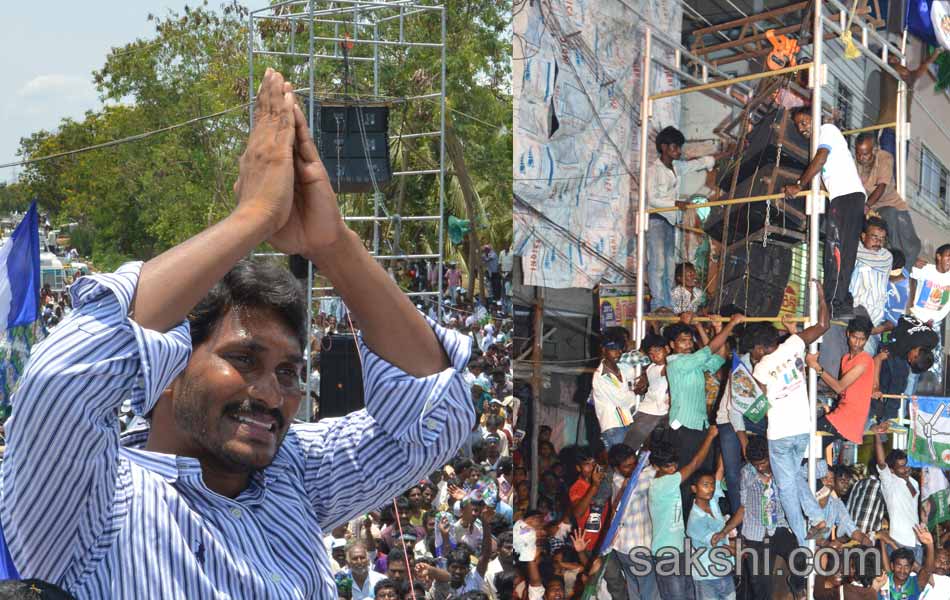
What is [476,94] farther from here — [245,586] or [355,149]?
[245,586]

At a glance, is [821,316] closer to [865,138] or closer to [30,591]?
[865,138]

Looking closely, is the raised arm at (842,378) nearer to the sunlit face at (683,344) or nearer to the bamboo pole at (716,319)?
the bamboo pole at (716,319)

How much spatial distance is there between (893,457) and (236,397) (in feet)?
9.09

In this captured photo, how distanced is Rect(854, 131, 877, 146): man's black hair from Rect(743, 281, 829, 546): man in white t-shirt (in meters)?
0.63

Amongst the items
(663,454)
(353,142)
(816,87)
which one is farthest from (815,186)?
(353,142)

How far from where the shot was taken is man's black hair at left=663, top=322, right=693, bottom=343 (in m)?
3.80

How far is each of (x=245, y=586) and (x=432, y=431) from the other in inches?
13.2

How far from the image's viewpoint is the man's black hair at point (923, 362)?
→ 3.47 metres

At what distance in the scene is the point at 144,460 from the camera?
4.42 feet

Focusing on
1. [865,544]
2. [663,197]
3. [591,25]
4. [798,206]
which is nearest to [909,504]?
[865,544]

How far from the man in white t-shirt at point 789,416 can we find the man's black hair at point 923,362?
340 mm

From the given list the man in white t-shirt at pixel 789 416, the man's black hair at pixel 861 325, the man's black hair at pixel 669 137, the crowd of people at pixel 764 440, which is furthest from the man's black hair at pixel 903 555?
the man's black hair at pixel 669 137

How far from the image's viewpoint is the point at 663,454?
3854mm

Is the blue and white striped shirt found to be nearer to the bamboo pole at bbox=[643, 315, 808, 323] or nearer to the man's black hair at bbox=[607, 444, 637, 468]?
the bamboo pole at bbox=[643, 315, 808, 323]
